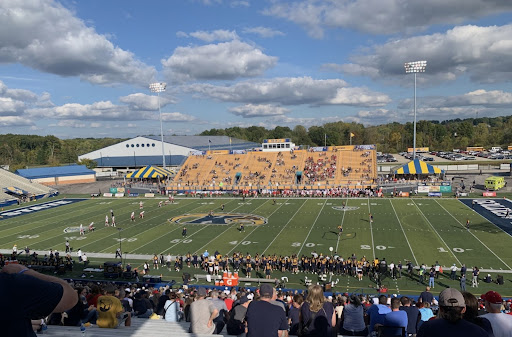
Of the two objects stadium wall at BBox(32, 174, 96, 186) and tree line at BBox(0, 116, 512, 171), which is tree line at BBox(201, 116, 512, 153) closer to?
tree line at BBox(0, 116, 512, 171)

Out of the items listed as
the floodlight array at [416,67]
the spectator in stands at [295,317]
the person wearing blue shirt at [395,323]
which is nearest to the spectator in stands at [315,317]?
the spectator in stands at [295,317]

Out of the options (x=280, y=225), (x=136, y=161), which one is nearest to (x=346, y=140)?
(x=136, y=161)

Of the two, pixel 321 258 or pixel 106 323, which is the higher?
pixel 106 323

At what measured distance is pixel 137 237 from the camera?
29.1 metres

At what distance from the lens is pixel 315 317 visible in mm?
5121

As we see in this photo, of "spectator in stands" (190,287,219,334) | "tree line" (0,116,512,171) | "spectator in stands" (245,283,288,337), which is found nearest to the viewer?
"spectator in stands" (245,283,288,337)

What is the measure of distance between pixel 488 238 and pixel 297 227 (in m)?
13.3

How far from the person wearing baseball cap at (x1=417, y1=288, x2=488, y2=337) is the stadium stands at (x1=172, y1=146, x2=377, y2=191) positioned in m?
45.5

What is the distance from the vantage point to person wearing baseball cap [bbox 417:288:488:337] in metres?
3.22

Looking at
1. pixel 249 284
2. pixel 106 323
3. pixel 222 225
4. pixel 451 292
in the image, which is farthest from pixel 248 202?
pixel 451 292

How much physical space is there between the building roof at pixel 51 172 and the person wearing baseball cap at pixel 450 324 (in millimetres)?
73193

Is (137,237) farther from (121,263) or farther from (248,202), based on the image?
(248,202)

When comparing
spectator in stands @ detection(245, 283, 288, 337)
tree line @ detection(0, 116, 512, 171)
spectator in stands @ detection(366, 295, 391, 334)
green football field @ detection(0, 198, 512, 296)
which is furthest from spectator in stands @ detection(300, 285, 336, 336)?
tree line @ detection(0, 116, 512, 171)

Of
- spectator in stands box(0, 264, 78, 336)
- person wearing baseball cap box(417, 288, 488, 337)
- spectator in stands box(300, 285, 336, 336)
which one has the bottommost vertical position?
spectator in stands box(300, 285, 336, 336)
